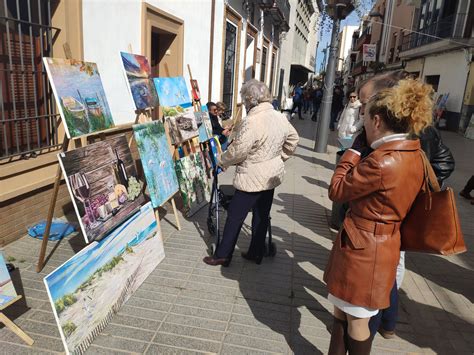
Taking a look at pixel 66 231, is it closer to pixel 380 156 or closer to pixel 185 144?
pixel 185 144

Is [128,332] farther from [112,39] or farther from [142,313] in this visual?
[112,39]

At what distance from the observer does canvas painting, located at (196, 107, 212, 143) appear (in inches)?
202

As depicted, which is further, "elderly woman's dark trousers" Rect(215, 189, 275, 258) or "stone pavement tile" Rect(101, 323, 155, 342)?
"elderly woman's dark trousers" Rect(215, 189, 275, 258)

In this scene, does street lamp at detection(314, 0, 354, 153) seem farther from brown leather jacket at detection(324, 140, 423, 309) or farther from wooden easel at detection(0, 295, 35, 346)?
wooden easel at detection(0, 295, 35, 346)

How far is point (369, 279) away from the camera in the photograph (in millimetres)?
1825

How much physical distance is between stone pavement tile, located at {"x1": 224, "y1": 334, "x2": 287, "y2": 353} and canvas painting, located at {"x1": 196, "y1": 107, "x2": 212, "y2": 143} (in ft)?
9.86

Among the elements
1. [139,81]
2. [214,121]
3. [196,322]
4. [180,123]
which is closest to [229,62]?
[214,121]

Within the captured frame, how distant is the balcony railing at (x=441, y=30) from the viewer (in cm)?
1725

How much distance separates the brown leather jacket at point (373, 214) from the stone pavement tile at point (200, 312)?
117cm

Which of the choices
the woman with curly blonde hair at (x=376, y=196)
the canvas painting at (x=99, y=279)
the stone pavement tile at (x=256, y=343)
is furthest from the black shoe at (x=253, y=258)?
the woman with curly blonde hair at (x=376, y=196)

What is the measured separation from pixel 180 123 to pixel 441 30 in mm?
19512

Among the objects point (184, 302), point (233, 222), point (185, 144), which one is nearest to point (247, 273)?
point (233, 222)

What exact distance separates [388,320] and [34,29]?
13.5ft

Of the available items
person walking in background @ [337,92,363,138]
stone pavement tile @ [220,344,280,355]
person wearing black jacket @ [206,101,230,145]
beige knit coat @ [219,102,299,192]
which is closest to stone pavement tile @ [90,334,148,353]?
stone pavement tile @ [220,344,280,355]
